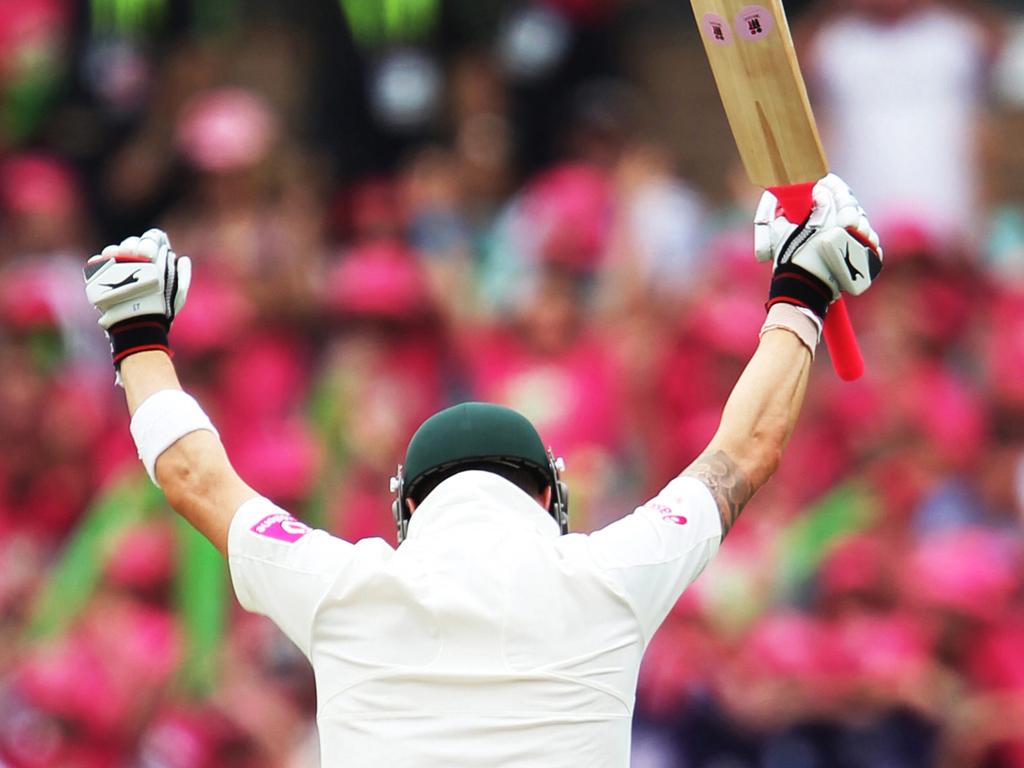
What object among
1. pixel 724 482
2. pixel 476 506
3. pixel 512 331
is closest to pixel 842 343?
pixel 724 482

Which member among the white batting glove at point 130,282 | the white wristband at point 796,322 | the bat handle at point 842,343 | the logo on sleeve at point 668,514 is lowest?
the bat handle at point 842,343

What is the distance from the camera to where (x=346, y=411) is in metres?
8.08

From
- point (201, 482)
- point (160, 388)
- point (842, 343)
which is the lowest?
point (842, 343)

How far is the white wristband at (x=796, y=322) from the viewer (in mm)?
4082

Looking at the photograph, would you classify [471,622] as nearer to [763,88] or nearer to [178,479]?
[178,479]

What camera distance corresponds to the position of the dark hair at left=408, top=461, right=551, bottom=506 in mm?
3793

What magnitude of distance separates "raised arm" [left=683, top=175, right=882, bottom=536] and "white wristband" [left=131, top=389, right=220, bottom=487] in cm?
99

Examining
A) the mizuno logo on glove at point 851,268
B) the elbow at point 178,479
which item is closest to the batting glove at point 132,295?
the elbow at point 178,479

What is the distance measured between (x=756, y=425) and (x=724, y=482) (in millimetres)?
167

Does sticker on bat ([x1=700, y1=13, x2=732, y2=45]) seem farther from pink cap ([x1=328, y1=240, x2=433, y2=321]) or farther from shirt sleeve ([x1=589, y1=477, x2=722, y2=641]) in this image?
pink cap ([x1=328, y1=240, x2=433, y2=321])

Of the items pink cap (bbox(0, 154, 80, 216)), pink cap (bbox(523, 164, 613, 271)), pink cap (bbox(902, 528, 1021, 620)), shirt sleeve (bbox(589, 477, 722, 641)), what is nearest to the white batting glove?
shirt sleeve (bbox(589, 477, 722, 641))

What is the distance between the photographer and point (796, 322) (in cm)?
408

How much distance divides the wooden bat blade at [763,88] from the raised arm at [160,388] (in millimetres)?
1204

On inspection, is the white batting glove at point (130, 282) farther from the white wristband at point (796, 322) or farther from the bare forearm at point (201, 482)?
the white wristband at point (796, 322)
